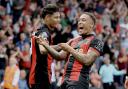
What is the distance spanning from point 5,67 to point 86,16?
24.0ft

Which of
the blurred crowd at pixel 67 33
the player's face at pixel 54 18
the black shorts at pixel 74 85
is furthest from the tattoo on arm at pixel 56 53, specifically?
the blurred crowd at pixel 67 33

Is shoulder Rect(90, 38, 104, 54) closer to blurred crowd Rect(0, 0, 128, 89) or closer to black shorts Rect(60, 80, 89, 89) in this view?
black shorts Rect(60, 80, 89, 89)

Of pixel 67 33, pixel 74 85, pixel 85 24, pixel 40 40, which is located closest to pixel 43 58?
pixel 40 40

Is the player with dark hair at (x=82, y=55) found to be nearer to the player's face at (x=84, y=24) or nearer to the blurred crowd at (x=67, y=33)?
the player's face at (x=84, y=24)

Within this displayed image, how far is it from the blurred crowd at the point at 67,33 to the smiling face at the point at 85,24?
6068 millimetres

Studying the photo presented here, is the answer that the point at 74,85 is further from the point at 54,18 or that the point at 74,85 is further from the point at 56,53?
the point at 54,18

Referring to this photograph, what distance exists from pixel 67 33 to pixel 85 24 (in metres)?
10.5

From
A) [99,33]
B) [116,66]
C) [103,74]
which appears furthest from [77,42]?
[99,33]

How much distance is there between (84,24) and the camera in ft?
22.7

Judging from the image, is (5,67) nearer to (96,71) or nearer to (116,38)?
(96,71)

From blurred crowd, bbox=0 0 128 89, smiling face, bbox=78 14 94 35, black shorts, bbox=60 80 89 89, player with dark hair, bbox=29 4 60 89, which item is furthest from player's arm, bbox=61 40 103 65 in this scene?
blurred crowd, bbox=0 0 128 89

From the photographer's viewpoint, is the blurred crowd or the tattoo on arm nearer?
the tattoo on arm

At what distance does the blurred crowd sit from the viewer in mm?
14445

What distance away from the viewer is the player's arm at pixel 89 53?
667 centimetres
